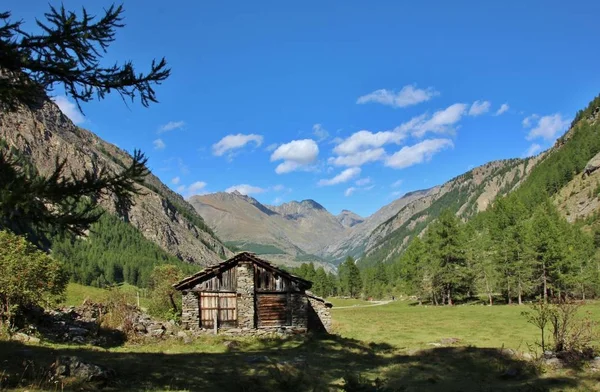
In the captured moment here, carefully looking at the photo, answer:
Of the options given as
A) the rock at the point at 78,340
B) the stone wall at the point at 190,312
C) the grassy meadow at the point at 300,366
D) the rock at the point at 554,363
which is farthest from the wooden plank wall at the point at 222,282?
the rock at the point at 554,363

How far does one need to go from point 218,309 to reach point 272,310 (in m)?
4.07

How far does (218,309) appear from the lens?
3288 cm

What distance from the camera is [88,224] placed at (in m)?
8.65

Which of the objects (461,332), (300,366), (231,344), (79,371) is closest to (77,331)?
(231,344)

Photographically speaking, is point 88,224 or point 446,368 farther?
point 446,368

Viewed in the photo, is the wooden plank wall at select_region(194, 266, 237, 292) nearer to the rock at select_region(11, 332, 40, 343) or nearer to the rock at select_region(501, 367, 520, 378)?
the rock at select_region(11, 332, 40, 343)

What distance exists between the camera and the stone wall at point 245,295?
107ft

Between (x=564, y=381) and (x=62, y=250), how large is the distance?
163 meters

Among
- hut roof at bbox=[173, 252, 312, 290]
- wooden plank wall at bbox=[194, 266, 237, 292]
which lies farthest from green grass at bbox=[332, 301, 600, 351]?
wooden plank wall at bbox=[194, 266, 237, 292]

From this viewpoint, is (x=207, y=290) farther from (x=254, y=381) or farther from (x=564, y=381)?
(x=564, y=381)

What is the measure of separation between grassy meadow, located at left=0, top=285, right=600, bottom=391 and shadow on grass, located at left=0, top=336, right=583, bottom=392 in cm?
4

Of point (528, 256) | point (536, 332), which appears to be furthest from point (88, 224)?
point (528, 256)

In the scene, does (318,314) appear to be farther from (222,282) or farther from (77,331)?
(77,331)

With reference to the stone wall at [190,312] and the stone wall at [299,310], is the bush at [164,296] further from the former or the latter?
the stone wall at [299,310]
